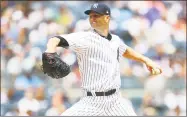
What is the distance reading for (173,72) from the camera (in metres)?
7.91

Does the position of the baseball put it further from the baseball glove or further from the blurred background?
the blurred background

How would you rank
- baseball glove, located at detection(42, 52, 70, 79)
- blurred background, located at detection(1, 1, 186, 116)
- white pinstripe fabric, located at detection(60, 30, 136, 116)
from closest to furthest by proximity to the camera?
baseball glove, located at detection(42, 52, 70, 79) < white pinstripe fabric, located at detection(60, 30, 136, 116) < blurred background, located at detection(1, 1, 186, 116)

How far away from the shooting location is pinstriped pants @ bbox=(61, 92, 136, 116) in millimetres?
3885

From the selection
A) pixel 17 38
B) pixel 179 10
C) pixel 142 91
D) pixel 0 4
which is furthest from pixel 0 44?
pixel 179 10

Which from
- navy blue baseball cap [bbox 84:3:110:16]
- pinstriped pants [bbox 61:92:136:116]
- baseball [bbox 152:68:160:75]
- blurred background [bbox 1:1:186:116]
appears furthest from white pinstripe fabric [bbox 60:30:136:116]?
blurred background [bbox 1:1:186:116]

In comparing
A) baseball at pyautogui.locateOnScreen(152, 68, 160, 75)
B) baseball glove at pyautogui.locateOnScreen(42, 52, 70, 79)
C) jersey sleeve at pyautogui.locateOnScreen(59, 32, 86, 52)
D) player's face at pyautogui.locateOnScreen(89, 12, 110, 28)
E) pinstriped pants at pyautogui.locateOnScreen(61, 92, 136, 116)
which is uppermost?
player's face at pyautogui.locateOnScreen(89, 12, 110, 28)

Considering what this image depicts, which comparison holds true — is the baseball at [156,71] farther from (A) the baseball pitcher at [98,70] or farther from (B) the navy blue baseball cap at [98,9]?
(B) the navy blue baseball cap at [98,9]

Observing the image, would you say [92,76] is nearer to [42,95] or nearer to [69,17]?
[42,95]

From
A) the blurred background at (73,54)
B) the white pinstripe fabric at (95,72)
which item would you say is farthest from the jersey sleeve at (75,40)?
the blurred background at (73,54)

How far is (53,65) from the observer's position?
3494 mm

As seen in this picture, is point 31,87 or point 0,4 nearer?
point 31,87

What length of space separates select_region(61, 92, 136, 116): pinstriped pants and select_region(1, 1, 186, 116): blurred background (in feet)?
11.3

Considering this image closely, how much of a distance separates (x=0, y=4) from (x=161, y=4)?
2986mm

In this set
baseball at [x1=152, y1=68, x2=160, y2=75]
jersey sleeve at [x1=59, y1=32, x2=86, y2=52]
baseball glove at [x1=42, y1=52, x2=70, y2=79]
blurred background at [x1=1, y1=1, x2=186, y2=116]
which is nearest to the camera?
baseball glove at [x1=42, y1=52, x2=70, y2=79]
